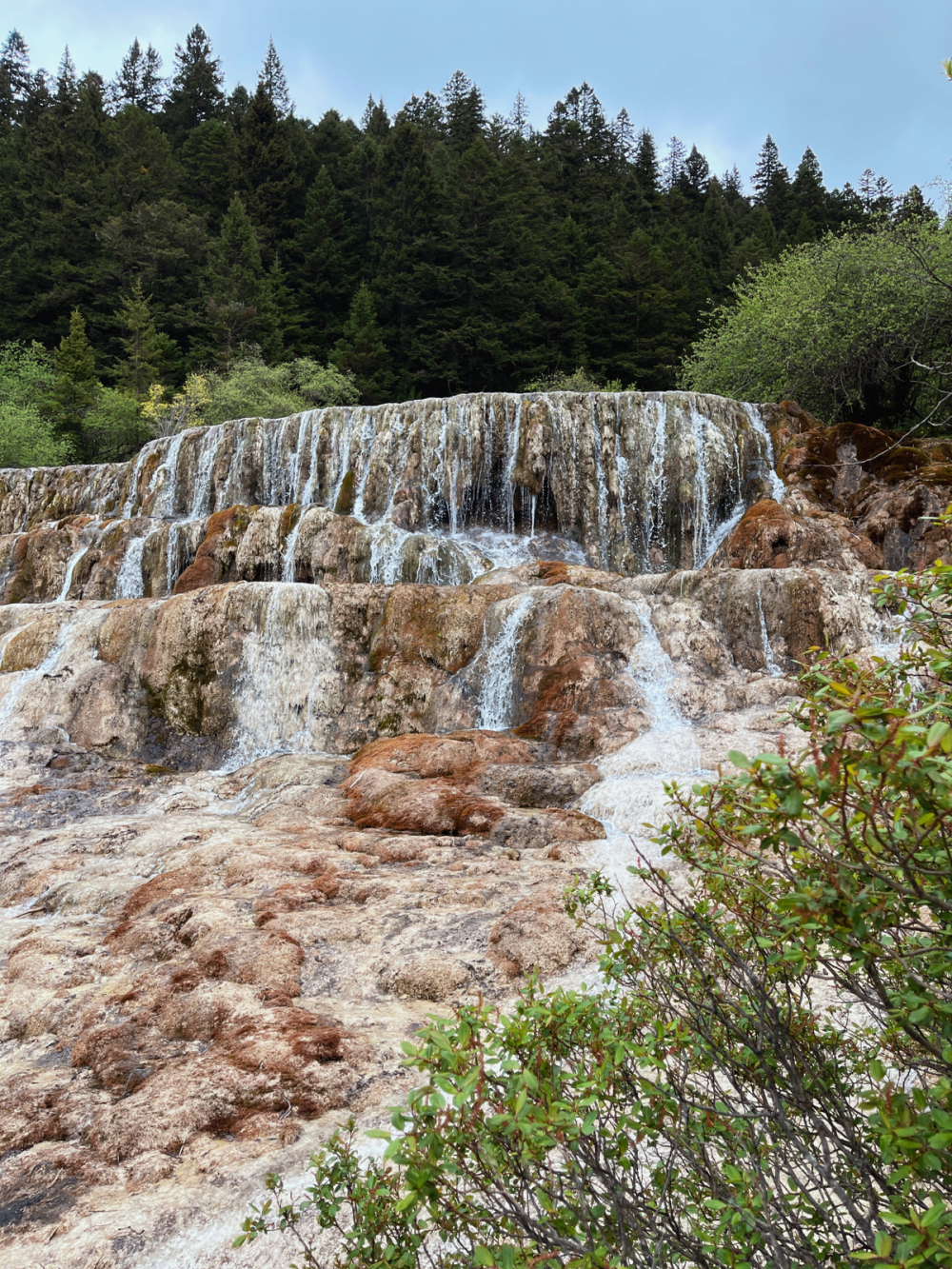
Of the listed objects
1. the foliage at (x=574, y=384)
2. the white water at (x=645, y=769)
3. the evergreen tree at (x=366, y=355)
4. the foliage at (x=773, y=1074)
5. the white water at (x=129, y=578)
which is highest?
the evergreen tree at (x=366, y=355)

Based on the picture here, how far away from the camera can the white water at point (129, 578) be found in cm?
1858

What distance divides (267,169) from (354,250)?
9227 millimetres

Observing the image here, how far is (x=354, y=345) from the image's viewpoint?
35938mm

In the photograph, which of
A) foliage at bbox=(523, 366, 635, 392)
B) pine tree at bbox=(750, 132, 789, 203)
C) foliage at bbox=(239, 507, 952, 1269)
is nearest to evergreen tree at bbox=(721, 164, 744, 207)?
pine tree at bbox=(750, 132, 789, 203)

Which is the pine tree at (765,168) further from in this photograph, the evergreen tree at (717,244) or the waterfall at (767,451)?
the waterfall at (767,451)

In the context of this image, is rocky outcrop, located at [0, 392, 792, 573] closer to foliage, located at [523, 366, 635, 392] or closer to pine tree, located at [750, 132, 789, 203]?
foliage, located at [523, 366, 635, 392]

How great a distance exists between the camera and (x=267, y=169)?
45.1 m

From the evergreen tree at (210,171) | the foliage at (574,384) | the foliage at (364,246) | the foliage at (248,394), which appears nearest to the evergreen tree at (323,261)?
the foliage at (364,246)

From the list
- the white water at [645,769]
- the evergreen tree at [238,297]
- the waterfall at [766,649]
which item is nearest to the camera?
the white water at [645,769]

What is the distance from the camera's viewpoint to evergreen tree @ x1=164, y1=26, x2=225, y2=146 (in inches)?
2137

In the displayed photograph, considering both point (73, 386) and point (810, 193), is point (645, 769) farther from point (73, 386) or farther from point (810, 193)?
point (810, 193)

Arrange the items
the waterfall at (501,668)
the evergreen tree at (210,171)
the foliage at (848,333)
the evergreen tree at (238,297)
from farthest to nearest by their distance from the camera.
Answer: the evergreen tree at (210,171)
the evergreen tree at (238,297)
the foliage at (848,333)
the waterfall at (501,668)

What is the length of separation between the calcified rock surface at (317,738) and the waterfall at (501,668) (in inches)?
2.0

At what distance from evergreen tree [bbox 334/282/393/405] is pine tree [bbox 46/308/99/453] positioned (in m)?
11.1
